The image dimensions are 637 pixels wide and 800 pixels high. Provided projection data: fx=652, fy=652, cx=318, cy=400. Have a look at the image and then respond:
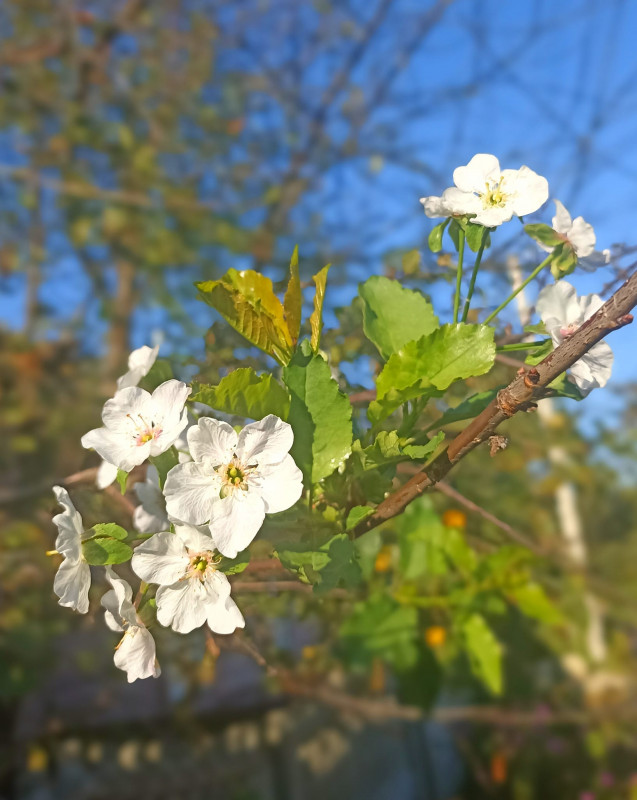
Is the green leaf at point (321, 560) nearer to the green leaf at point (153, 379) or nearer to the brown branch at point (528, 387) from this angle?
the brown branch at point (528, 387)

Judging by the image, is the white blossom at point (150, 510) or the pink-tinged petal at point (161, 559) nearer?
the pink-tinged petal at point (161, 559)

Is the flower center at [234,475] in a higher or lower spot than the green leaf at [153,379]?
lower

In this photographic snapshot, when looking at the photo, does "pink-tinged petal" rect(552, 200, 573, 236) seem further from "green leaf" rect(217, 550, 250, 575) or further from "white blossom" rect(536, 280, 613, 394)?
"green leaf" rect(217, 550, 250, 575)

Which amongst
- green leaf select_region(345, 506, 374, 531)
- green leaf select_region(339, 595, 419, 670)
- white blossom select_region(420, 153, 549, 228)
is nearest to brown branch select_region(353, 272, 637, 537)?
green leaf select_region(345, 506, 374, 531)

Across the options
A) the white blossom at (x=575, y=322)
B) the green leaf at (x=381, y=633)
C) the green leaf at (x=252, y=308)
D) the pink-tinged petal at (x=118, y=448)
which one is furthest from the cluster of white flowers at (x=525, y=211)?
the green leaf at (x=381, y=633)

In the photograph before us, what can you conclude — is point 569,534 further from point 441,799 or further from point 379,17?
point 379,17

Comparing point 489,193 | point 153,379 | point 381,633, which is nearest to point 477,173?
→ point 489,193

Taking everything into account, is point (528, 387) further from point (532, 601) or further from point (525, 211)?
point (532, 601)

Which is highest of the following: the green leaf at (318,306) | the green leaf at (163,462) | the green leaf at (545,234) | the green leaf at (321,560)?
the green leaf at (545,234)

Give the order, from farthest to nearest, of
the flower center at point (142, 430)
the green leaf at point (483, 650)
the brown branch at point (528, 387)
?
1. the green leaf at point (483, 650)
2. the flower center at point (142, 430)
3. the brown branch at point (528, 387)
